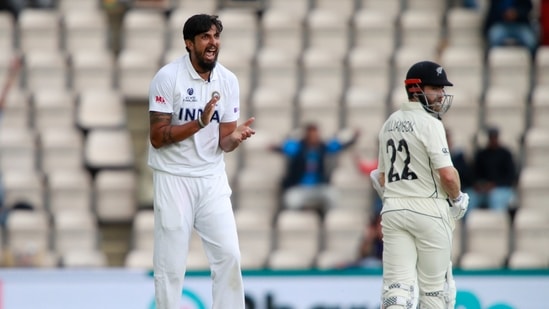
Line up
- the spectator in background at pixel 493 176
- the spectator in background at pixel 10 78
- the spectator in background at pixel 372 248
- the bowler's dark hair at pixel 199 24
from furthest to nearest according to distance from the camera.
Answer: the spectator in background at pixel 10 78 → the spectator in background at pixel 493 176 → the spectator in background at pixel 372 248 → the bowler's dark hair at pixel 199 24

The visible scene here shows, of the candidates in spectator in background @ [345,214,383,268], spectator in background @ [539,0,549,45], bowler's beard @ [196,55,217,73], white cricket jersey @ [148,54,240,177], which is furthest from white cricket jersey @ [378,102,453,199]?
spectator in background @ [539,0,549,45]

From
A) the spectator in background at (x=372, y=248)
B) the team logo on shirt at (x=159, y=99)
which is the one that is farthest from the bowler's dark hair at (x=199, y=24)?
the spectator in background at (x=372, y=248)

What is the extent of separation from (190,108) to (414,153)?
1199mm

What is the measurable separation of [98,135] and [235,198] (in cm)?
156

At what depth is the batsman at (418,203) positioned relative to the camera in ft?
21.1

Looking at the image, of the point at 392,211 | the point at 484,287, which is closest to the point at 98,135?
the point at 484,287

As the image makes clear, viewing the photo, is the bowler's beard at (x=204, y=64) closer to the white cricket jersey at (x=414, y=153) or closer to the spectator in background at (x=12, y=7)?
the white cricket jersey at (x=414, y=153)

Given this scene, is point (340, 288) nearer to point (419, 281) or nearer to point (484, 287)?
point (484, 287)

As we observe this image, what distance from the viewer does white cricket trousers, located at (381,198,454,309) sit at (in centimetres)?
645

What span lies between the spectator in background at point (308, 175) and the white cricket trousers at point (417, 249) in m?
4.59

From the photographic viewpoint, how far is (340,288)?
8.89m

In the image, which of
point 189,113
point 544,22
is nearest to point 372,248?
point 544,22

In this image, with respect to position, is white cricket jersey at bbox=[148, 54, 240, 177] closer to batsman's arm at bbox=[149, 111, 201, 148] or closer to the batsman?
batsman's arm at bbox=[149, 111, 201, 148]

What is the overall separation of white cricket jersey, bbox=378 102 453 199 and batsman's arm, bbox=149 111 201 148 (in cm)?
110
